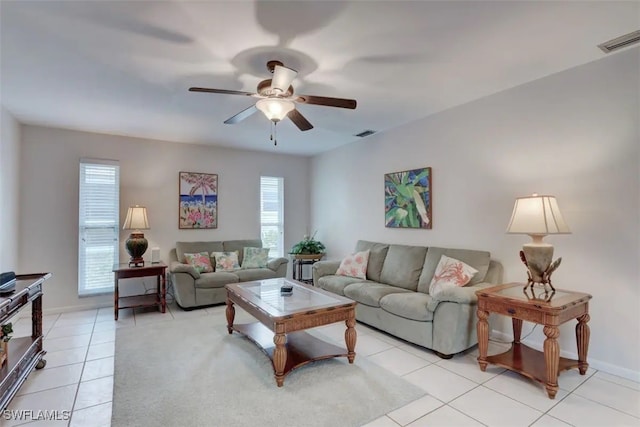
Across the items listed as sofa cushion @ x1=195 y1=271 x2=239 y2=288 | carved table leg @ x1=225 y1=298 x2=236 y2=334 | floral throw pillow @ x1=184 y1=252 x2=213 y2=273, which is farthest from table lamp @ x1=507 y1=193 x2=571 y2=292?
floral throw pillow @ x1=184 y1=252 x2=213 y2=273

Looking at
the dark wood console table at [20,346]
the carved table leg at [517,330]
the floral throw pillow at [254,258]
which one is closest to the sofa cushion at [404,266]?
the carved table leg at [517,330]

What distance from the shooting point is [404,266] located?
4.03 meters

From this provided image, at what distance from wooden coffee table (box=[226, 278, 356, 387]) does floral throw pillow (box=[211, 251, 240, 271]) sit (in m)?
1.58

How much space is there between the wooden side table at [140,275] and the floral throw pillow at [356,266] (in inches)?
95.3

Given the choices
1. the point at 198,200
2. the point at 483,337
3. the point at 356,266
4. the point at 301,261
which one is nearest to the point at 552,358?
the point at 483,337

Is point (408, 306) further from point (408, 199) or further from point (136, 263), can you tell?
point (136, 263)

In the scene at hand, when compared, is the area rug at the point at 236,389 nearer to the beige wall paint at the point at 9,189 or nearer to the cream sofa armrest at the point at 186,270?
the cream sofa armrest at the point at 186,270

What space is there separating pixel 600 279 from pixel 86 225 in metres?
5.94

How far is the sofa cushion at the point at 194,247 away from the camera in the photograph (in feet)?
16.6

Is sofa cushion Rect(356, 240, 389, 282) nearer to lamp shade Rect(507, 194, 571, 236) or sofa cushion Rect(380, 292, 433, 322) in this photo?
sofa cushion Rect(380, 292, 433, 322)

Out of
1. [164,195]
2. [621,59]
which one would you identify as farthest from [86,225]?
[621,59]

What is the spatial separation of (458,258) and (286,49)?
107 inches

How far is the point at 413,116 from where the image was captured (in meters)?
4.09

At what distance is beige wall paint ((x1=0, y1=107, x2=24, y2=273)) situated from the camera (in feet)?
11.7
